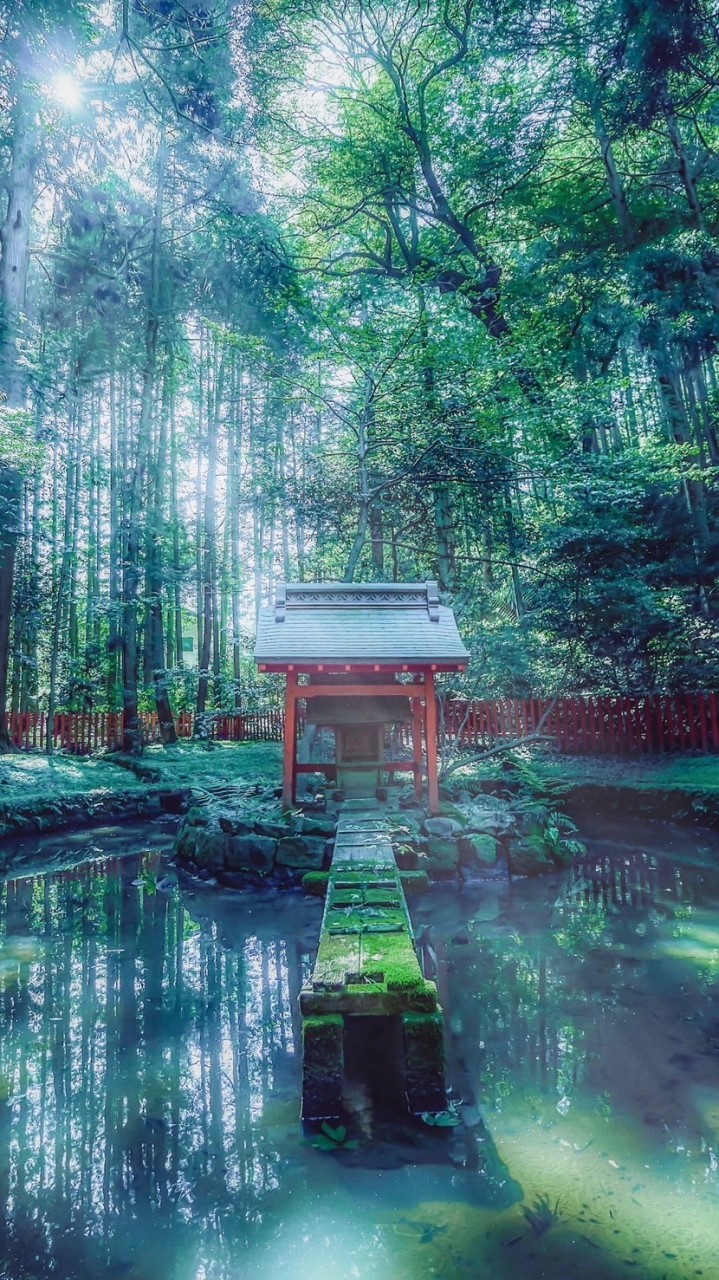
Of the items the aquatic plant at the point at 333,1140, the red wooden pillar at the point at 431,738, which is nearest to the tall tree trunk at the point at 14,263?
the red wooden pillar at the point at 431,738

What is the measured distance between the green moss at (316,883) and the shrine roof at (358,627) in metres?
2.32

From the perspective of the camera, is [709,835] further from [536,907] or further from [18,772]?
[18,772]

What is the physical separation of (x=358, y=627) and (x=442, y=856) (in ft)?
9.57

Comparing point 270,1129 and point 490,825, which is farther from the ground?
point 490,825

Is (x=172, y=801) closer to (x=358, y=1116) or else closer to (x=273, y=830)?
(x=273, y=830)

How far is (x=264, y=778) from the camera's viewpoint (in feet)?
37.4

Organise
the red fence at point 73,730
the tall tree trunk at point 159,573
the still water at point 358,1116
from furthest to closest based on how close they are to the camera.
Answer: the red fence at point 73,730, the tall tree trunk at point 159,573, the still water at point 358,1116

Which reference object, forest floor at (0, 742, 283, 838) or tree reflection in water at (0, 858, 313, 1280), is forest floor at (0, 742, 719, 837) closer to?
forest floor at (0, 742, 283, 838)

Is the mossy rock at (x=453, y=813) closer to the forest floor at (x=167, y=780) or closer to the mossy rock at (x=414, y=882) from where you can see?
the mossy rock at (x=414, y=882)

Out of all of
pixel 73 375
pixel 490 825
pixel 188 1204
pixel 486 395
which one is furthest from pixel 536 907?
pixel 73 375

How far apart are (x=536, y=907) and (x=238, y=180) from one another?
1518cm

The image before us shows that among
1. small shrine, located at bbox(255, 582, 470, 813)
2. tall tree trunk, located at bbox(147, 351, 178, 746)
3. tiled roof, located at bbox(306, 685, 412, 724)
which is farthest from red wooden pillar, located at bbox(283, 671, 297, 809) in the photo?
tall tree trunk, located at bbox(147, 351, 178, 746)

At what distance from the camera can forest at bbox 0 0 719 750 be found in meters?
10.3

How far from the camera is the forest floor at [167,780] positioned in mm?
9385
